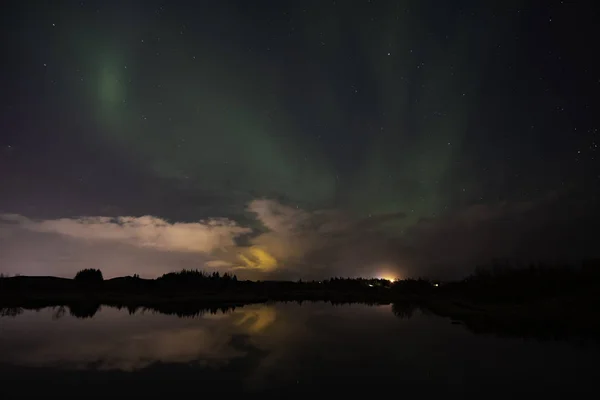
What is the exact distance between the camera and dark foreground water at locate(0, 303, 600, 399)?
13234 mm

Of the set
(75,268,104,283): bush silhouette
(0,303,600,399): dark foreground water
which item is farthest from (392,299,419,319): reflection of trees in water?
(75,268,104,283): bush silhouette

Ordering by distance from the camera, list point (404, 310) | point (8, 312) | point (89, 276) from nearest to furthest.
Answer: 1. point (8, 312)
2. point (404, 310)
3. point (89, 276)

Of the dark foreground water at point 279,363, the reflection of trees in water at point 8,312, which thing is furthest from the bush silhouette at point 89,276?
the dark foreground water at point 279,363

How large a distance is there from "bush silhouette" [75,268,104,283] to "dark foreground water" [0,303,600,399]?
50.2m

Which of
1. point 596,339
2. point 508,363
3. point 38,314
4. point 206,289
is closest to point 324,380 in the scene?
point 508,363

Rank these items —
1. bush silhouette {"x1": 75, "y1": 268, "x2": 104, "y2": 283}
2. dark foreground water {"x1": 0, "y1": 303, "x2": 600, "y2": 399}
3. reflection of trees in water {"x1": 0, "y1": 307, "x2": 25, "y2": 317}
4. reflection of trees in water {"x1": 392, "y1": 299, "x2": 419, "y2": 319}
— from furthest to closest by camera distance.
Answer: bush silhouette {"x1": 75, "y1": 268, "x2": 104, "y2": 283} < reflection of trees in water {"x1": 392, "y1": 299, "x2": 419, "y2": 319} < reflection of trees in water {"x1": 0, "y1": 307, "x2": 25, "y2": 317} < dark foreground water {"x1": 0, "y1": 303, "x2": 600, "y2": 399}

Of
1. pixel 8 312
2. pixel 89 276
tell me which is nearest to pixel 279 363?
pixel 8 312

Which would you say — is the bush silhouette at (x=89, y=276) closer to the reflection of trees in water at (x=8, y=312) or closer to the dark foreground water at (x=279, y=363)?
the reflection of trees in water at (x=8, y=312)

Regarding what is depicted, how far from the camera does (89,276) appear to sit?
75.3 metres

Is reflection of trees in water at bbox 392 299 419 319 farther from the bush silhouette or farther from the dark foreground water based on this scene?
the bush silhouette

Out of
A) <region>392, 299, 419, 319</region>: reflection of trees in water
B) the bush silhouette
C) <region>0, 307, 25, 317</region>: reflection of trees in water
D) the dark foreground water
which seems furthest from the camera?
the bush silhouette

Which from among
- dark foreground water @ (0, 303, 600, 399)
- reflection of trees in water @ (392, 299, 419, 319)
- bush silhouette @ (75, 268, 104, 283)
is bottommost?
dark foreground water @ (0, 303, 600, 399)

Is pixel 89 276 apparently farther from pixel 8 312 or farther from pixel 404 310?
pixel 404 310

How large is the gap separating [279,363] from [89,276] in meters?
73.0
